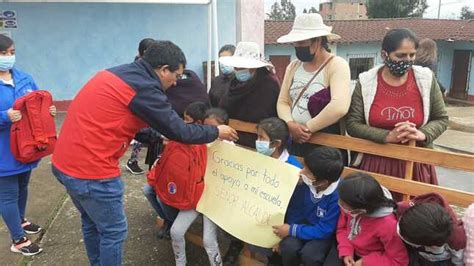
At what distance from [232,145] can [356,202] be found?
108 cm

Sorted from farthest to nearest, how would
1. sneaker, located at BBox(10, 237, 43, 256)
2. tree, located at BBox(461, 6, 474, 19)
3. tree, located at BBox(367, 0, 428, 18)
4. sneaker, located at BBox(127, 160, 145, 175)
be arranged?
tree, located at BBox(461, 6, 474, 19) → tree, located at BBox(367, 0, 428, 18) → sneaker, located at BBox(127, 160, 145, 175) → sneaker, located at BBox(10, 237, 43, 256)

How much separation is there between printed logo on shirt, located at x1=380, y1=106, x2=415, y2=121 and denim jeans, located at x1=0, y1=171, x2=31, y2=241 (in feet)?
9.28

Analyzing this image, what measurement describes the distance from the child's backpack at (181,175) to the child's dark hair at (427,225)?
1.48 meters

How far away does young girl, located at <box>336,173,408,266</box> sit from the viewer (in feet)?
7.11

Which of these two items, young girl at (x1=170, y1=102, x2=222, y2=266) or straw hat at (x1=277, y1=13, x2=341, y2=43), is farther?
young girl at (x1=170, y1=102, x2=222, y2=266)

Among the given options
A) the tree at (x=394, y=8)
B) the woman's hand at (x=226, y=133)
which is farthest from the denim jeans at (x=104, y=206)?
the tree at (x=394, y=8)

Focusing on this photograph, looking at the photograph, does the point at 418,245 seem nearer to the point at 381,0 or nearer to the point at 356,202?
the point at 356,202

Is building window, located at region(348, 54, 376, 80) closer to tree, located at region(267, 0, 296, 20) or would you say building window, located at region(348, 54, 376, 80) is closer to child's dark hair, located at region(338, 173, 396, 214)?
child's dark hair, located at region(338, 173, 396, 214)

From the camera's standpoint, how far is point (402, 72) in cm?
257

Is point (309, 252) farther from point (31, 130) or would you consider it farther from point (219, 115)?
point (31, 130)

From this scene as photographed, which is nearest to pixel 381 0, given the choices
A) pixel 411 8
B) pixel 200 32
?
pixel 411 8

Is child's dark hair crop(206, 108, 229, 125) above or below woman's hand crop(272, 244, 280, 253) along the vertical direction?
above

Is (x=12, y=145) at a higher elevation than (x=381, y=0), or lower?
lower

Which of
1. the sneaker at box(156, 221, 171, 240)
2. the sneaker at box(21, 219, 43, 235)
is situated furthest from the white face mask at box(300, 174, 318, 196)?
the sneaker at box(21, 219, 43, 235)
